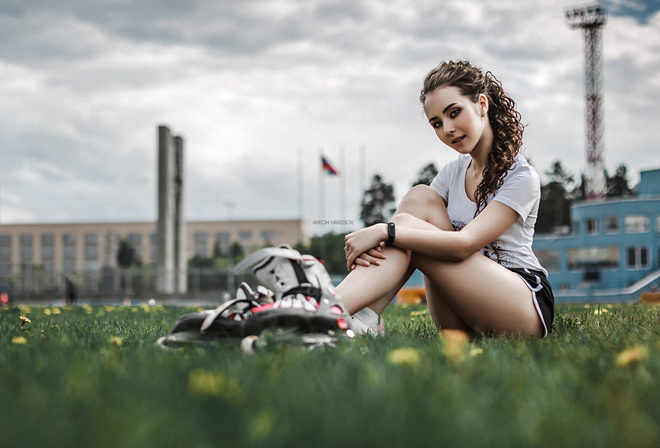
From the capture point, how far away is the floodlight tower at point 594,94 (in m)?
35.0

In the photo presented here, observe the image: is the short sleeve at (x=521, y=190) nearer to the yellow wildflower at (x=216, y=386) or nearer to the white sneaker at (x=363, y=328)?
the white sneaker at (x=363, y=328)

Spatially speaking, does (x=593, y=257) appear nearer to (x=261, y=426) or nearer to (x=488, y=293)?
(x=488, y=293)

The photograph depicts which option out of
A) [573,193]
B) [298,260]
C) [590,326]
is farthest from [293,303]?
[573,193]

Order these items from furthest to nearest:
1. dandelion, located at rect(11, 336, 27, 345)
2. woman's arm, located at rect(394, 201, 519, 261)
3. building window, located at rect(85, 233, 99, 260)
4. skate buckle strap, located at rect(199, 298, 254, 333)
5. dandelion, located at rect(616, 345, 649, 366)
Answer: building window, located at rect(85, 233, 99, 260) < woman's arm, located at rect(394, 201, 519, 261) < dandelion, located at rect(11, 336, 27, 345) < skate buckle strap, located at rect(199, 298, 254, 333) < dandelion, located at rect(616, 345, 649, 366)

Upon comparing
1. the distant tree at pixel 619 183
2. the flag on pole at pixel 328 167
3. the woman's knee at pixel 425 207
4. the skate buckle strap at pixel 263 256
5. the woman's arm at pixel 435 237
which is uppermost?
the distant tree at pixel 619 183

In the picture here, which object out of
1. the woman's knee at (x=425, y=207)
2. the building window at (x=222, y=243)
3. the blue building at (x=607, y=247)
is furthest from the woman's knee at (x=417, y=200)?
the building window at (x=222, y=243)

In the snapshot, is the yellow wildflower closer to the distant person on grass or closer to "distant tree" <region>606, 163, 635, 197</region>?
the distant person on grass

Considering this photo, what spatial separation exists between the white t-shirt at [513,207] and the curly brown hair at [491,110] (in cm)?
5

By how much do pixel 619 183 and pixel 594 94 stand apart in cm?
2190

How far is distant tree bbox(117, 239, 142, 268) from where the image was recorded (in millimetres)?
71438

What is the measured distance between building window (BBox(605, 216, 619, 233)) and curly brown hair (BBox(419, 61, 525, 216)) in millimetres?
30266

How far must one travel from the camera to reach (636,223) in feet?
95.1

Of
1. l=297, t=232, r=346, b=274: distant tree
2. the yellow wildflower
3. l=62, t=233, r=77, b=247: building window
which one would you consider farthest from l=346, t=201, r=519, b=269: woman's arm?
l=62, t=233, r=77, b=247: building window

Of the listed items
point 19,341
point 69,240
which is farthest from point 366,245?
point 69,240
